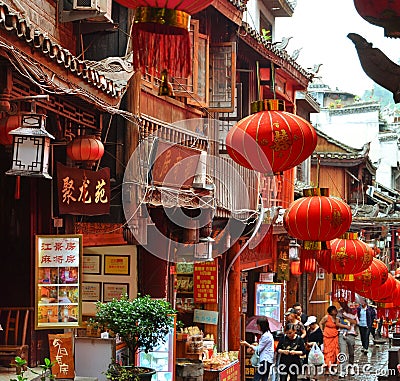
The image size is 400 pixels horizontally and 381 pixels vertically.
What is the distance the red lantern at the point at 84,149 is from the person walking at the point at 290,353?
8.38 metres

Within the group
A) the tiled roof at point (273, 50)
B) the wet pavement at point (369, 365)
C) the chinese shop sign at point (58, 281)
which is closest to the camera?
the chinese shop sign at point (58, 281)

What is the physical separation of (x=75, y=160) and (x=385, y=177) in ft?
134

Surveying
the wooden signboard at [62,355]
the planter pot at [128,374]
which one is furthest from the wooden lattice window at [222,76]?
the wooden signboard at [62,355]

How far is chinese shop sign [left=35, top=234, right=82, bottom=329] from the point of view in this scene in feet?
35.6

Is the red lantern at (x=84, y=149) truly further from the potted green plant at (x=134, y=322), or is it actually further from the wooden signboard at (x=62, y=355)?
the wooden signboard at (x=62, y=355)

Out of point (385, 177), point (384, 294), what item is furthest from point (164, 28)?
point (385, 177)

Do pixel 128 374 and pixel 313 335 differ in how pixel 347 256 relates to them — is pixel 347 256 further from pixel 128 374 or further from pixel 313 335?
pixel 128 374

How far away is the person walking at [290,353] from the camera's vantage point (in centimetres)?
1808

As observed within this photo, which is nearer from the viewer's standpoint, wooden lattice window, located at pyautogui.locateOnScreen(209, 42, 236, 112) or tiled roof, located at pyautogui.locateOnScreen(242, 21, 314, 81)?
wooden lattice window, located at pyautogui.locateOnScreen(209, 42, 236, 112)

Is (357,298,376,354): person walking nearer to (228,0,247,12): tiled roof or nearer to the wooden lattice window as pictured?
the wooden lattice window

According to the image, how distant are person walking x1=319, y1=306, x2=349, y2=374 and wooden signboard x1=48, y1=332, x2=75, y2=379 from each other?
40.1ft

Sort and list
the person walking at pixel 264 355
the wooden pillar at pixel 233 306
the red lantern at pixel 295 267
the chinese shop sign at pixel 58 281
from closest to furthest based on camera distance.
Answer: the chinese shop sign at pixel 58 281
the person walking at pixel 264 355
the wooden pillar at pixel 233 306
the red lantern at pixel 295 267

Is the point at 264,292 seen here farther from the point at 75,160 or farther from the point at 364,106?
the point at 364,106

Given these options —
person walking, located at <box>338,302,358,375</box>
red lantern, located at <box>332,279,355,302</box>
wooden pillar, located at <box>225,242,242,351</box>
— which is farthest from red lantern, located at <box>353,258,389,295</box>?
person walking, located at <box>338,302,358,375</box>
